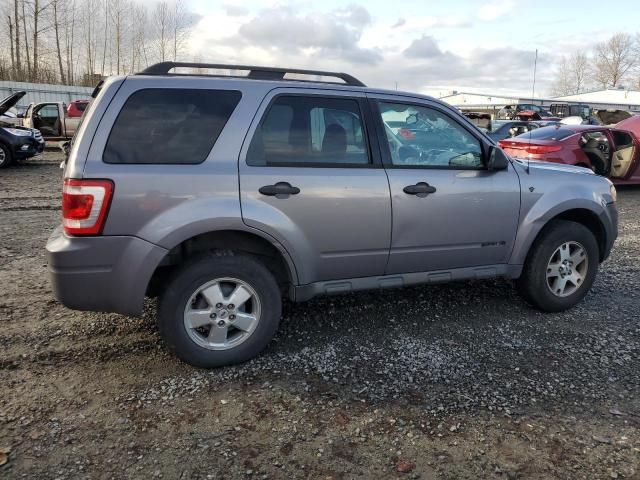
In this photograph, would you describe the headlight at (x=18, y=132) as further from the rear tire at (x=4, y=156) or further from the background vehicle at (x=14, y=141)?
the rear tire at (x=4, y=156)

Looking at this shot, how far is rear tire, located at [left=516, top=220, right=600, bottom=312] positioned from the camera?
440 centimetres

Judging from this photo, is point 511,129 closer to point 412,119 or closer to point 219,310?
point 412,119

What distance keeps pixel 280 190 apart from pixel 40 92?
110 feet

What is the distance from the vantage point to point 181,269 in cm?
332

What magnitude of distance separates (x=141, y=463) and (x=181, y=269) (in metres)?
1.18

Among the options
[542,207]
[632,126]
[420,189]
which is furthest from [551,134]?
[420,189]

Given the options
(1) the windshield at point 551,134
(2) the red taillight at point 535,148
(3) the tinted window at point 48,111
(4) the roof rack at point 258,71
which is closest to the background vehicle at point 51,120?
(3) the tinted window at point 48,111

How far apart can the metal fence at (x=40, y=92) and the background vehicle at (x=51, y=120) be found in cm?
1157

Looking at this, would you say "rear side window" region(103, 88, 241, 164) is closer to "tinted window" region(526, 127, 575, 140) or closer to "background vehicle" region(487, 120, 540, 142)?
"tinted window" region(526, 127, 575, 140)

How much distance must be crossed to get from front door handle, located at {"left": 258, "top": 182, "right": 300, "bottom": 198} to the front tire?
460 millimetres

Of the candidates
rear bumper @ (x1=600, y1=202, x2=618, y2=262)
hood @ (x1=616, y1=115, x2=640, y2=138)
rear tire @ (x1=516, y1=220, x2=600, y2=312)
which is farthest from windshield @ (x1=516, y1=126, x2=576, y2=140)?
rear tire @ (x1=516, y1=220, x2=600, y2=312)

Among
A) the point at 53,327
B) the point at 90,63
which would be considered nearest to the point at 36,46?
the point at 90,63

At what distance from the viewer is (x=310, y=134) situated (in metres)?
3.64

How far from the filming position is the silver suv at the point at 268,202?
313 centimetres
